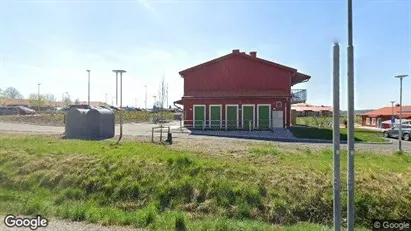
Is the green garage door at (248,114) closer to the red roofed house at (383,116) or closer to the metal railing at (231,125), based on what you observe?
the metal railing at (231,125)

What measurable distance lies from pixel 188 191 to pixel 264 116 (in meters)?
22.0

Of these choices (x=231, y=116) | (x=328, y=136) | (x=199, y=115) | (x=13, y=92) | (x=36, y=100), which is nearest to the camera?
(x=328, y=136)

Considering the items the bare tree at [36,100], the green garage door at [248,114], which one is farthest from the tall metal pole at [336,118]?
the bare tree at [36,100]

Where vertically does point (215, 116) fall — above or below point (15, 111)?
below

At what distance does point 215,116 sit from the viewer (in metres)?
30.3

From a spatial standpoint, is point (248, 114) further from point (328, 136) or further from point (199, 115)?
point (328, 136)

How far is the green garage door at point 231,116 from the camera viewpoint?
2983 centimetres

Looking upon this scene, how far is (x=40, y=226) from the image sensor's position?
6191 millimetres

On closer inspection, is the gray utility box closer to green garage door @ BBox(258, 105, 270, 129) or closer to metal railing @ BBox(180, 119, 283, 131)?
metal railing @ BBox(180, 119, 283, 131)

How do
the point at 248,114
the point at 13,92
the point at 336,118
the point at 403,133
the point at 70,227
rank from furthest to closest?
1. the point at 13,92
2. the point at 248,114
3. the point at 403,133
4. the point at 70,227
5. the point at 336,118

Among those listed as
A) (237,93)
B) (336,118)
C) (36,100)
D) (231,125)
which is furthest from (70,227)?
(36,100)

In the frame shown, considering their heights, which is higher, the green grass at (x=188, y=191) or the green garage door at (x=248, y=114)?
the green garage door at (x=248, y=114)

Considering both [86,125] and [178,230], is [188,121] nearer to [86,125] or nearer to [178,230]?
[86,125]

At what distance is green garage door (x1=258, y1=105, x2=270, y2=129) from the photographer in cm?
2945
